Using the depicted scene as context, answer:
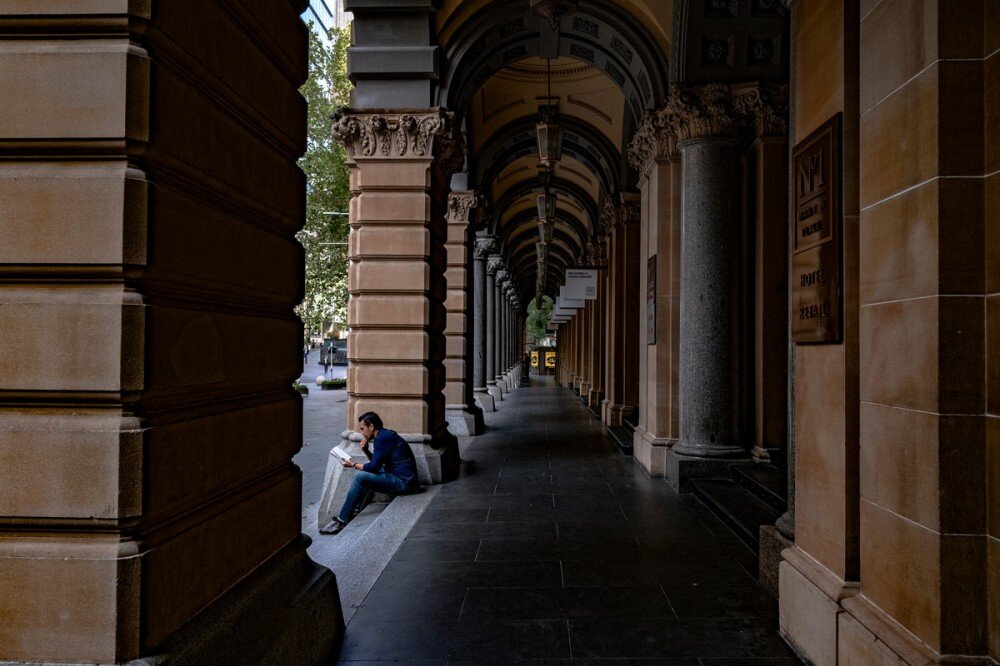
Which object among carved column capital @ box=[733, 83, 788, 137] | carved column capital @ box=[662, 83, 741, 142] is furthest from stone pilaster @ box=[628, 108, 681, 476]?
carved column capital @ box=[733, 83, 788, 137]

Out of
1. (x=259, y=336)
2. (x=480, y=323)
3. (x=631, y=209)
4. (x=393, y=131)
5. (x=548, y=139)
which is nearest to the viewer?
(x=259, y=336)

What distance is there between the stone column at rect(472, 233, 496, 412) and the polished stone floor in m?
9.50

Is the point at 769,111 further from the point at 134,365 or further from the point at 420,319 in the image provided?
the point at 134,365

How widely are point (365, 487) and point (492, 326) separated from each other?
15719mm

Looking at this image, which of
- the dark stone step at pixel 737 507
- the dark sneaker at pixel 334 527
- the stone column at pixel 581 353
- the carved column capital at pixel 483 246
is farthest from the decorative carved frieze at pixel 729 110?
the stone column at pixel 581 353

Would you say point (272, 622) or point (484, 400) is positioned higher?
point (272, 622)

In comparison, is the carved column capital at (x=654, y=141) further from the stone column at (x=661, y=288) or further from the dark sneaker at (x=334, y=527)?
the dark sneaker at (x=334, y=527)

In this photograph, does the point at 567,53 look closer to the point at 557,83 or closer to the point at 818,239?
the point at 557,83

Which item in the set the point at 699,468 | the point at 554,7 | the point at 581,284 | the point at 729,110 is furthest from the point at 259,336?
the point at 581,284

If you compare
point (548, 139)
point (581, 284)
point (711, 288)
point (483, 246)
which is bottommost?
point (711, 288)

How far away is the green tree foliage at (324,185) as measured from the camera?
2378 centimetres

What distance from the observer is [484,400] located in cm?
1791

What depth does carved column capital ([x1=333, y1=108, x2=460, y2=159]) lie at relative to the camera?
336 inches

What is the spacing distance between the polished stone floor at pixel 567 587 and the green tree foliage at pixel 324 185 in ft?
61.1
